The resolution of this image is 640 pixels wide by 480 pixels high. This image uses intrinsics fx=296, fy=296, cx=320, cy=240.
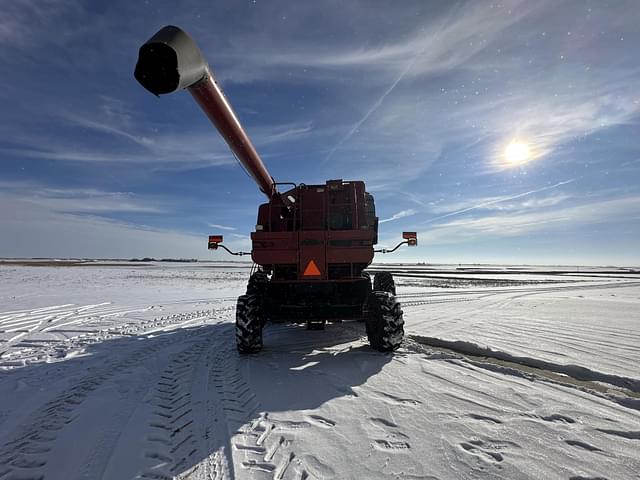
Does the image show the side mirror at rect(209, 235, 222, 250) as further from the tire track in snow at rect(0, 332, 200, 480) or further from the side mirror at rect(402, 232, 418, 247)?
the side mirror at rect(402, 232, 418, 247)

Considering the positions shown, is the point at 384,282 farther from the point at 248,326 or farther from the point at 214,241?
the point at 214,241

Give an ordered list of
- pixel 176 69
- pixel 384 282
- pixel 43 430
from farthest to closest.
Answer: pixel 384 282, pixel 43 430, pixel 176 69

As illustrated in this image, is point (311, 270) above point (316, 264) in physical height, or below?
below

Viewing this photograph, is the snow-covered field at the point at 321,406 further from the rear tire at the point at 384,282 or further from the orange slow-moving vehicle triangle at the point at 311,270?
the rear tire at the point at 384,282

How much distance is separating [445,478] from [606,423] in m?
1.93

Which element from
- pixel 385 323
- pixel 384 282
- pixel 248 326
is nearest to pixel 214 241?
pixel 248 326

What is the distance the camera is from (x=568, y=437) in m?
2.57

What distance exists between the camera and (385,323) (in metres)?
5.06

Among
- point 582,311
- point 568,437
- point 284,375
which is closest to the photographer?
point 568,437

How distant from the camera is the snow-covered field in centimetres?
228

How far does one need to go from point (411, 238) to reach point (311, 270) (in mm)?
2019

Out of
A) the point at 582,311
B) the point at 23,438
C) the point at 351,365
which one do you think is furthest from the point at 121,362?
the point at 582,311

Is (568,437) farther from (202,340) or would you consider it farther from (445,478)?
(202,340)

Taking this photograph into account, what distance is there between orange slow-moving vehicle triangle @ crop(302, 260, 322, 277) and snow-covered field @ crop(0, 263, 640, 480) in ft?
4.64
